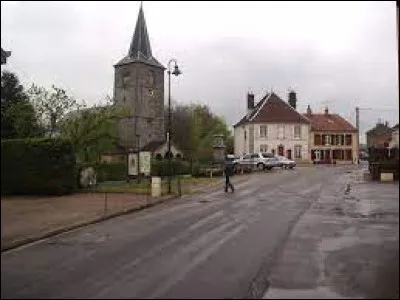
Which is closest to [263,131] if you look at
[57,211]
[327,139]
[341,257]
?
[327,139]

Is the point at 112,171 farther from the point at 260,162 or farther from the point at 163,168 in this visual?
the point at 260,162

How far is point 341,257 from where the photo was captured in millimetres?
12547

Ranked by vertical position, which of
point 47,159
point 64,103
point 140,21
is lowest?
point 47,159

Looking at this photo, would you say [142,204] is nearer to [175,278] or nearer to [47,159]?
[47,159]

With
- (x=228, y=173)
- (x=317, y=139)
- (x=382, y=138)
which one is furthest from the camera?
(x=317, y=139)

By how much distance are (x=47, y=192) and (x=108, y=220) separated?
965 cm

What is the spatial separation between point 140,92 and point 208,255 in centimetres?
7635

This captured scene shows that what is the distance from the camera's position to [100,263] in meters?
12.2

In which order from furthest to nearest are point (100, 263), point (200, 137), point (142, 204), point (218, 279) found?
point (200, 137)
point (142, 204)
point (100, 263)
point (218, 279)

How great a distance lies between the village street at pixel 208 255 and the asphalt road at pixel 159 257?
0.02 meters

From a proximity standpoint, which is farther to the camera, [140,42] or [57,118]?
[140,42]

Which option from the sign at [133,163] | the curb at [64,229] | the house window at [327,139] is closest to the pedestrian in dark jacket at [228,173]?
the sign at [133,163]

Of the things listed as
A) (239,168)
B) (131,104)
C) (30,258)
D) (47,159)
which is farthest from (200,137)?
(30,258)

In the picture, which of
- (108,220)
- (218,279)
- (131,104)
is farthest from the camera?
(131,104)
